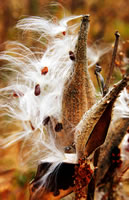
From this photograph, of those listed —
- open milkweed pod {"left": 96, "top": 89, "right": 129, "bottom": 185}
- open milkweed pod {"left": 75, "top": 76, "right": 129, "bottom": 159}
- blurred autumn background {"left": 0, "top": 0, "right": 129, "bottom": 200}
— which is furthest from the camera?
blurred autumn background {"left": 0, "top": 0, "right": 129, "bottom": 200}

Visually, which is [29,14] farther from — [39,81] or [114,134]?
[114,134]

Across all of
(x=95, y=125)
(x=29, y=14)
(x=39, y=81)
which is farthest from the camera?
(x=29, y=14)

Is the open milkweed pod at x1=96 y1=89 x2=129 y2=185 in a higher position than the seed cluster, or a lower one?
higher

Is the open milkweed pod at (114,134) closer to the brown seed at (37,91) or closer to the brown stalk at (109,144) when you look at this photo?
the brown stalk at (109,144)

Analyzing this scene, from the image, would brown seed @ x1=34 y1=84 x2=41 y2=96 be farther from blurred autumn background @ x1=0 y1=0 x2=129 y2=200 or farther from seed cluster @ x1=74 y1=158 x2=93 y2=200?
blurred autumn background @ x1=0 y1=0 x2=129 y2=200

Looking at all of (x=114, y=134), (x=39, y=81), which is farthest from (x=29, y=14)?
(x=114, y=134)

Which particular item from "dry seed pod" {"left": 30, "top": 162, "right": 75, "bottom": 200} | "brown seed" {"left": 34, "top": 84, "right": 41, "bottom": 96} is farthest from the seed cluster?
"brown seed" {"left": 34, "top": 84, "right": 41, "bottom": 96}
